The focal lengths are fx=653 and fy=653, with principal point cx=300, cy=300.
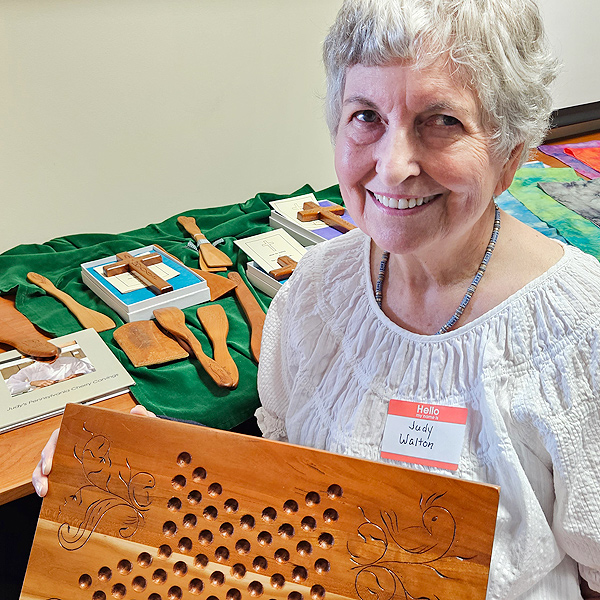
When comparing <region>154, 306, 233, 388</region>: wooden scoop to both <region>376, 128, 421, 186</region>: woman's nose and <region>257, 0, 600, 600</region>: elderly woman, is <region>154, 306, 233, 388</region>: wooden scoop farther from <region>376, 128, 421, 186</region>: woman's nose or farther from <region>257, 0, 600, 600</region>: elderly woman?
<region>376, 128, 421, 186</region>: woman's nose

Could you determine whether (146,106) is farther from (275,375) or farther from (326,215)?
(275,375)

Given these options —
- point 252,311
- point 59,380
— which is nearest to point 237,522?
point 59,380

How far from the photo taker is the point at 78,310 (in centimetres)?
155

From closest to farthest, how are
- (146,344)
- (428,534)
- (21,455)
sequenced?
(428,534) → (21,455) → (146,344)

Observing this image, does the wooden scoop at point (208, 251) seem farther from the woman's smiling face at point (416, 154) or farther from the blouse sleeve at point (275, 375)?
the woman's smiling face at point (416, 154)

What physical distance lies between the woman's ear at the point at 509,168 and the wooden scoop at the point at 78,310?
97cm

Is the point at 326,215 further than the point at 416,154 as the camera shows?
Yes

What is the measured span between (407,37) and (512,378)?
46 centimetres

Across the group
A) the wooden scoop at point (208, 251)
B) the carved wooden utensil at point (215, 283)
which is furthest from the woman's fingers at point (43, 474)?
the wooden scoop at point (208, 251)

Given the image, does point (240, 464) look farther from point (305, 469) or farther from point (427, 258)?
point (427, 258)

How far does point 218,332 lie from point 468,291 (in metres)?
0.70

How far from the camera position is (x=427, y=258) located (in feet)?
3.07

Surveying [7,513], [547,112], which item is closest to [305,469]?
[547,112]

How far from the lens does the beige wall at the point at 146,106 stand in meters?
2.04
